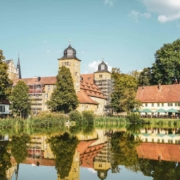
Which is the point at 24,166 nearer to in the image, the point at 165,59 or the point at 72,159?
the point at 72,159

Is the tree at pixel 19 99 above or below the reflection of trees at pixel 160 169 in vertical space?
above

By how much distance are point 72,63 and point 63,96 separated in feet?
42.0

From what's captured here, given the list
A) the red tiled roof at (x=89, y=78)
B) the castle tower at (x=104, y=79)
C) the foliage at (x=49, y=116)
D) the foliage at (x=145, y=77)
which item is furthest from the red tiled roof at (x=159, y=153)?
the red tiled roof at (x=89, y=78)

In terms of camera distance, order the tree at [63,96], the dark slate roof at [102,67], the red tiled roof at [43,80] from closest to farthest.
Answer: the tree at [63,96]
the red tiled roof at [43,80]
the dark slate roof at [102,67]

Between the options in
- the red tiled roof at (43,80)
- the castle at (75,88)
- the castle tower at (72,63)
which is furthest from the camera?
the castle tower at (72,63)

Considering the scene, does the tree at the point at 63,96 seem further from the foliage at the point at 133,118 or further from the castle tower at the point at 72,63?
the foliage at the point at 133,118

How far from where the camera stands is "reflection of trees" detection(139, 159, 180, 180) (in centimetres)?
1011

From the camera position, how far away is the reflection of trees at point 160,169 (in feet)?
33.2

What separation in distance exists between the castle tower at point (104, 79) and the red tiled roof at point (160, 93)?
440 inches

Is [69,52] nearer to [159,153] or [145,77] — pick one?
[145,77]

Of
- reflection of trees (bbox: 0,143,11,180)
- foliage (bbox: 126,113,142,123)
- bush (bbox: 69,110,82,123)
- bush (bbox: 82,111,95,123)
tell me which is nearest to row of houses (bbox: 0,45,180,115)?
bush (bbox: 82,111,95,123)

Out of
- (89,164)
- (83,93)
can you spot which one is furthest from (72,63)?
(89,164)

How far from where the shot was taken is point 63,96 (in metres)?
49.5

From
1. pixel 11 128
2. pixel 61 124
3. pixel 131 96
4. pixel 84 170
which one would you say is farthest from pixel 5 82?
pixel 84 170
